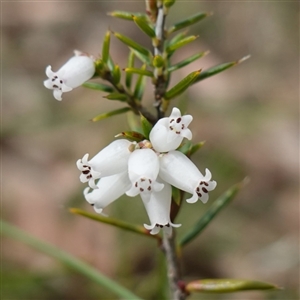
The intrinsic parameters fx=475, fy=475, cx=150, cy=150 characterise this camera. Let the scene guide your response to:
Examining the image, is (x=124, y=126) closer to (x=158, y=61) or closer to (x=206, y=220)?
(x=206, y=220)

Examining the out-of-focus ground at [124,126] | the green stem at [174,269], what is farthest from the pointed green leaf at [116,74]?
the out-of-focus ground at [124,126]

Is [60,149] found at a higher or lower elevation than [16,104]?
lower

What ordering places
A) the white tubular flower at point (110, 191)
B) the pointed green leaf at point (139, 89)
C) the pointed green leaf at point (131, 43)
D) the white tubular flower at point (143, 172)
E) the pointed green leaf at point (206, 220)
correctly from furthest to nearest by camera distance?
the pointed green leaf at point (206, 220) → the pointed green leaf at point (139, 89) → the pointed green leaf at point (131, 43) → the white tubular flower at point (110, 191) → the white tubular flower at point (143, 172)

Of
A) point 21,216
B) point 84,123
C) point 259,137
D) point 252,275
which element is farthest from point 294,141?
point 21,216

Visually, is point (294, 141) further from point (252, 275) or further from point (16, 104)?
point (16, 104)

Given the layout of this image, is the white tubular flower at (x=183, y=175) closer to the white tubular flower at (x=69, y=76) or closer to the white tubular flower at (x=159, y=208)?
the white tubular flower at (x=159, y=208)

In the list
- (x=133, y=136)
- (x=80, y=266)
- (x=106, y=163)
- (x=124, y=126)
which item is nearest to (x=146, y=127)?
(x=133, y=136)

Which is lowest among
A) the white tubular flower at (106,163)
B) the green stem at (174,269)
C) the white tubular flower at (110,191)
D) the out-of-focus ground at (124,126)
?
the green stem at (174,269)

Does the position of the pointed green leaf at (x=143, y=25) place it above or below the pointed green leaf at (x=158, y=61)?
above
